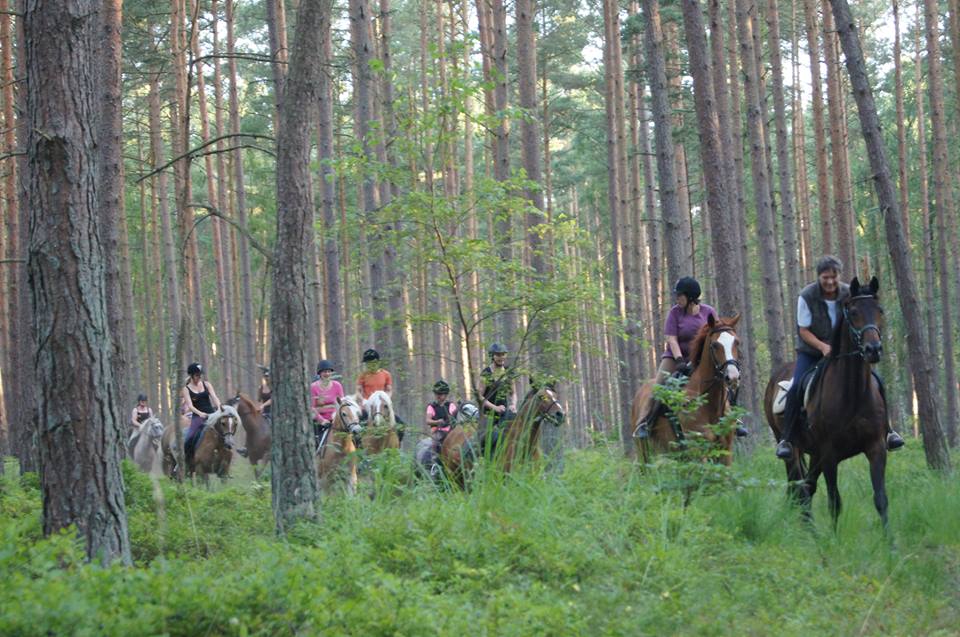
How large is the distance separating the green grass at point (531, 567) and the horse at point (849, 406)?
1.23 feet

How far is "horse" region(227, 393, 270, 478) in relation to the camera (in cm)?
2045

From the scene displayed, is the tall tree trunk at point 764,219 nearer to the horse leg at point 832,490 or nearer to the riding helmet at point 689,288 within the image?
the riding helmet at point 689,288

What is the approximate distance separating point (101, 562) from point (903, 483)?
9.15 metres

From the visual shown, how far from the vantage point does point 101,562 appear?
6836 millimetres

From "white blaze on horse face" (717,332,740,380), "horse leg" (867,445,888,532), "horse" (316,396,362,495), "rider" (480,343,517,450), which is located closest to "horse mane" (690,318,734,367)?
"white blaze on horse face" (717,332,740,380)

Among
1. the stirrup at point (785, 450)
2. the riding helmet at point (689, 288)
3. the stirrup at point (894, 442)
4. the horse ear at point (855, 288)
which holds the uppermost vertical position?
the riding helmet at point (689, 288)

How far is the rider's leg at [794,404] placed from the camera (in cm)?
1109

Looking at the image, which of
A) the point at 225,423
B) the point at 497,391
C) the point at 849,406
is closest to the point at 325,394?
the point at 225,423

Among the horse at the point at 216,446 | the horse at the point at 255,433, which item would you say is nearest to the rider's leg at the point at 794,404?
the horse at the point at 216,446

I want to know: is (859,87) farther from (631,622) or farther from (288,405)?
(631,622)

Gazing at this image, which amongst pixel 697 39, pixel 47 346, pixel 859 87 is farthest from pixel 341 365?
pixel 47 346

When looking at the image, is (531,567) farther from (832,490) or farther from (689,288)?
(689,288)

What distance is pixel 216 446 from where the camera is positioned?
1977 centimetres

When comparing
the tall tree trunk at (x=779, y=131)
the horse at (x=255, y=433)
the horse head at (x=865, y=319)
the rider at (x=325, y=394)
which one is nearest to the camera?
the horse head at (x=865, y=319)
